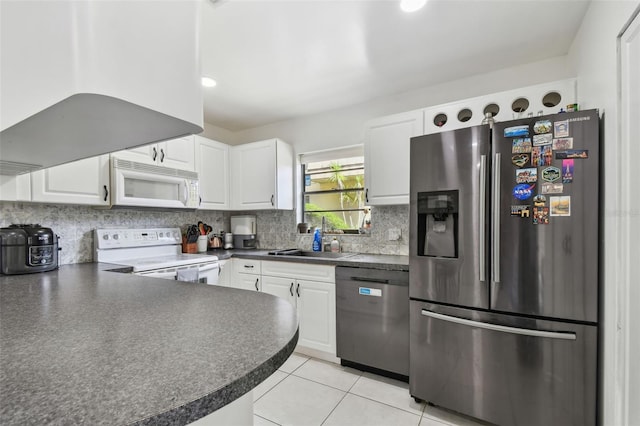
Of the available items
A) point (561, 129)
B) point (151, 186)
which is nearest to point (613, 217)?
point (561, 129)

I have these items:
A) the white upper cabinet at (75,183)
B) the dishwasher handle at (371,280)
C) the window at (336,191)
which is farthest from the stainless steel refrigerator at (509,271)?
the white upper cabinet at (75,183)

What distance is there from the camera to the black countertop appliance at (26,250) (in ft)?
5.58

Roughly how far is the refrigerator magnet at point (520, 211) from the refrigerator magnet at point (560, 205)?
11 centimetres

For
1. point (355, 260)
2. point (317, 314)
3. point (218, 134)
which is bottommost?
point (317, 314)

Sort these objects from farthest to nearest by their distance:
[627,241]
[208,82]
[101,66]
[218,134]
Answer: [218,134] → [208,82] → [627,241] → [101,66]

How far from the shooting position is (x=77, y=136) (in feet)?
2.76

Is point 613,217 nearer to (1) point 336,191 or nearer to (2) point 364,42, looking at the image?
(2) point 364,42

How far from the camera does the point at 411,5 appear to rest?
1.64m

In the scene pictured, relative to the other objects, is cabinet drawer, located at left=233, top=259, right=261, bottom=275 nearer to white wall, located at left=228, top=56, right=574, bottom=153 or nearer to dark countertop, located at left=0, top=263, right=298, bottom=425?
white wall, located at left=228, top=56, right=574, bottom=153

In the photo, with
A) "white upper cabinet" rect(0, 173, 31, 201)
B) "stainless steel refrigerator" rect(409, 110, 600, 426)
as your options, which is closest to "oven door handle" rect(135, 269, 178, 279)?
"white upper cabinet" rect(0, 173, 31, 201)

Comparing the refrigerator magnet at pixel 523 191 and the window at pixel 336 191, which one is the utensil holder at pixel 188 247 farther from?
the refrigerator magnet at pixel 523 191

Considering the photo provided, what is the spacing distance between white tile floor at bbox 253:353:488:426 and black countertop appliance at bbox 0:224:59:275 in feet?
5.38

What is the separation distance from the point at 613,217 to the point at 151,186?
10.1 ft

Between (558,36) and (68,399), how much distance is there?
2.89 meters
